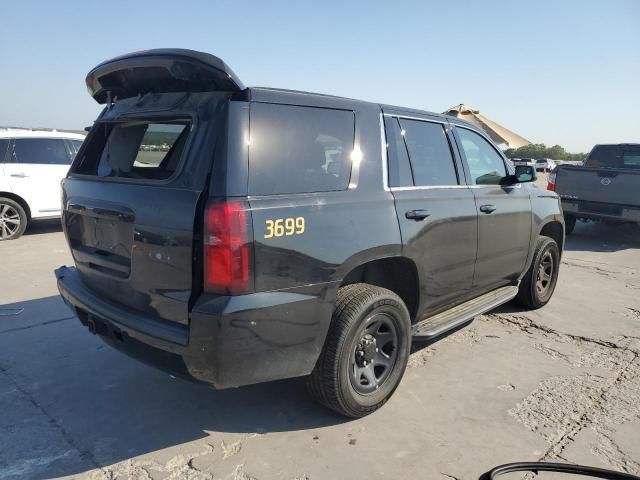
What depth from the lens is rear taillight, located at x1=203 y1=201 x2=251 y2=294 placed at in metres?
2.34

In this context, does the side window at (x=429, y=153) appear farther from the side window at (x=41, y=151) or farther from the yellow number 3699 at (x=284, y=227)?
the side window at (x=41, y=151)

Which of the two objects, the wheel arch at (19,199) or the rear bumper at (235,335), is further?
the wheel arch at (19,199)

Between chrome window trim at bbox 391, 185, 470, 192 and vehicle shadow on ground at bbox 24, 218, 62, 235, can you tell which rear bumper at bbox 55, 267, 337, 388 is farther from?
vehicle shadow on ground at bbox 24, 218, 62, 235

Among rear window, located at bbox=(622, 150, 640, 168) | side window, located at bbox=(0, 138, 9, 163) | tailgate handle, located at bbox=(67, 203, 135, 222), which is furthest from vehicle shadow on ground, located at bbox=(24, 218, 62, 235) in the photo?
rear window, located at bbox=(622, 150, 640, 168)

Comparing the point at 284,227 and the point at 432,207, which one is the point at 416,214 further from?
the point at 284,227

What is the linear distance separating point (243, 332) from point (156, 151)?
5.61 feet

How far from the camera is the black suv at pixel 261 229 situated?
2.42 metres

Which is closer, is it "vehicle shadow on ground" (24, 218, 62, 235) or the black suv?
the black suv

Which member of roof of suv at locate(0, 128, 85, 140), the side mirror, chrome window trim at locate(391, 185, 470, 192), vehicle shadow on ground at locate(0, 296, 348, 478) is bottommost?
vehicle shadow on ground at locate(0, 296, 348, 478)

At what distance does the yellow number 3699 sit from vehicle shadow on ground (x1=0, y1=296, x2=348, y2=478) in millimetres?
1069

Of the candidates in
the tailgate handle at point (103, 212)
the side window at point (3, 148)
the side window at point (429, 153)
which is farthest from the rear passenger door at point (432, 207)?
the side window at point (3, 148)

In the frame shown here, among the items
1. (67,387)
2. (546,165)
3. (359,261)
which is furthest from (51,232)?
(546,165)

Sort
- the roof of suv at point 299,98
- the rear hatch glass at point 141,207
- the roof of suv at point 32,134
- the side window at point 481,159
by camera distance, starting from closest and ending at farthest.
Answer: the rear hatch glass at point 141,207, the roof of suv at point 299,98, the side window at point 481,159, the roof of suv at point 32,134

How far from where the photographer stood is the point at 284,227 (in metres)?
2.53
